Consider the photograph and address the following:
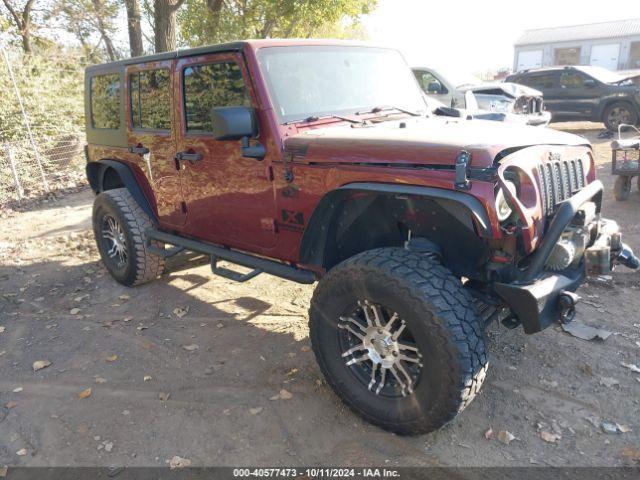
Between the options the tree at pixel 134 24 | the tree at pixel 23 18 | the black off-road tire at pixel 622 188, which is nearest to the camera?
the black off-road tire at pixel 622 188

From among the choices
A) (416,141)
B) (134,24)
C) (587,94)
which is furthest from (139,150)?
(587,94)

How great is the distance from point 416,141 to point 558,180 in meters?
0.85

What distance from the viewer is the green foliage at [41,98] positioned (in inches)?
432

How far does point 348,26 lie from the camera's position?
1897cm

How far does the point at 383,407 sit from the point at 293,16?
13.1 metres

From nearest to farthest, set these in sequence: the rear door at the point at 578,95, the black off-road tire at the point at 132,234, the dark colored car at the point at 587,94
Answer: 1. the black off-road tire at the point at 132,234
2. the dark colored car at the point at 587,94
3. the rear door at the point at 578,95

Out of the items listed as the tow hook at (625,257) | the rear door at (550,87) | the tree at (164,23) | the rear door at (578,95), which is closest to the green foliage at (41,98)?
the tree at (164,23)

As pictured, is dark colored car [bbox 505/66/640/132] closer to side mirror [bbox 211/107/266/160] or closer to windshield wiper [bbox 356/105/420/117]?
windshield wiper [bbox 356/105/420/117]

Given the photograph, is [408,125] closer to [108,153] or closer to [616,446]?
[616,446]

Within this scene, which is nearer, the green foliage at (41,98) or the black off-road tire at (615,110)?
the green foliage at (41,98)

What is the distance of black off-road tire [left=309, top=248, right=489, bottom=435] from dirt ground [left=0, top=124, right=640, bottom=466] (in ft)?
0.62

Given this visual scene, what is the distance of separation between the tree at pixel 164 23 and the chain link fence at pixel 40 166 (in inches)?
124

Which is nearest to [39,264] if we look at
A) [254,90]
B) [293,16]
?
[254,90]

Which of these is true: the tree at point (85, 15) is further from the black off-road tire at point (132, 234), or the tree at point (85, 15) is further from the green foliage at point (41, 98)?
the black off-road tire at point (132, 234)
